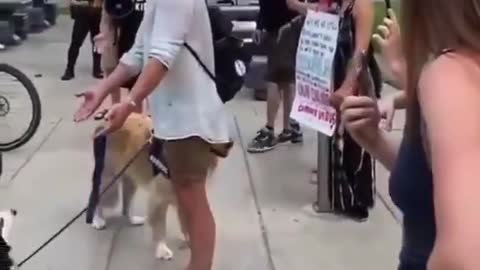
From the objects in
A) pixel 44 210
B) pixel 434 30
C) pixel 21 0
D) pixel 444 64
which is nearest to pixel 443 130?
pixel 444 64

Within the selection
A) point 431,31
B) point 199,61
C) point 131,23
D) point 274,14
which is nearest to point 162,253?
point 199,61

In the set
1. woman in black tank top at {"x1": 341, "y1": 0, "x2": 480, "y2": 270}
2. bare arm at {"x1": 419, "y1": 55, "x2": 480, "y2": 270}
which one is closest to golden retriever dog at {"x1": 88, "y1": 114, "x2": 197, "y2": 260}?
woman in black tank top at {"x1": 341, "y1": 0, "x2": 480, "y2": 270}

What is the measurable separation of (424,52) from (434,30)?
0.15 feet

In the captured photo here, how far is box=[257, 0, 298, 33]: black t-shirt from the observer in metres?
8.67

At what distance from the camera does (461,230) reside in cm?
130

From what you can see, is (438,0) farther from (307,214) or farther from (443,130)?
(307,214)

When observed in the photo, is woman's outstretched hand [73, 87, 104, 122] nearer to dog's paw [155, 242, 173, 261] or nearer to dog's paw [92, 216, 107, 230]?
dog's paw [155, 242, 173, 261]

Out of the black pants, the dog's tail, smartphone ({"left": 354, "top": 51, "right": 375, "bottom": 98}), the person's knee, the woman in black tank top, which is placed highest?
the woman in black tank top

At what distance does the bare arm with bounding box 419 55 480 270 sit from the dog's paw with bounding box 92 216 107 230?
5.40 meters

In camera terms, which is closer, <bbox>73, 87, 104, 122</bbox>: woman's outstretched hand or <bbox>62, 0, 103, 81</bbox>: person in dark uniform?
<bbox>73, 87, 104, 122</bbox>: woman's outstretched hand

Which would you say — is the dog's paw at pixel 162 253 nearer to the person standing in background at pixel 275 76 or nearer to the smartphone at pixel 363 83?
the person standing in background at pixel 275 76

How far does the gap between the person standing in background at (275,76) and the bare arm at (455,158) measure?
6.89 m

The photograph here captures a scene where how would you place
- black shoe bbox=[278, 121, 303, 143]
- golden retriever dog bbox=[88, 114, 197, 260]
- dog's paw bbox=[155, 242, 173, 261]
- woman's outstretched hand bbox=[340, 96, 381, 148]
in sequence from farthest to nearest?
1. black shoe bbox=[278, 121, 303, 143]
2. dog's paw bbox=[155, 242, 173, 261]
3. golden retriever dog bbox=[88, 114, 197, 260]
4. woman's outstretched hand bbox=[340, 96, 381, 148]

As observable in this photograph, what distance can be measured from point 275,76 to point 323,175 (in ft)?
6.33
